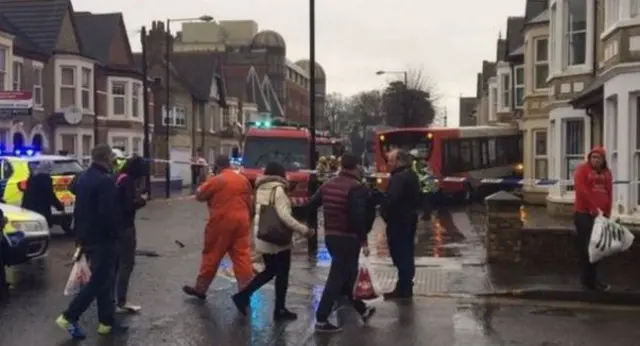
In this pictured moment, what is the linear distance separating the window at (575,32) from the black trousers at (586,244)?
11085mm

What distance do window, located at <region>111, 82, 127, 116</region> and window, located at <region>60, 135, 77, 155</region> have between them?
4.40m

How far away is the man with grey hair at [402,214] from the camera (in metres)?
10.6

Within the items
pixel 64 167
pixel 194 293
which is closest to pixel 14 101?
pixel 64 167

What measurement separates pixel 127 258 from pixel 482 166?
80.6 ft

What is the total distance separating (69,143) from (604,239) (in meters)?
31.9

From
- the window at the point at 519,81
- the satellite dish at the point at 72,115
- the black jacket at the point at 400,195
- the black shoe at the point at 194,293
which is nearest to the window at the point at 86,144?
the satellite dish at the point at 72,115

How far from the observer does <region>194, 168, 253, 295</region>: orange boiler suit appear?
1034 centimetres

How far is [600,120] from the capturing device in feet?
66.9

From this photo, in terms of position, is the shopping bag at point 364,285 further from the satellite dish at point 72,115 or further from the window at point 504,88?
the window at point 504,88

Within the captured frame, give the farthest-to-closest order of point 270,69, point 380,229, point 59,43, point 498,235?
point 270,69 < point 59,43 < point 380,229 < point 498,235

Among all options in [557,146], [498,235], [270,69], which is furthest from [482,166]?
[270,69]

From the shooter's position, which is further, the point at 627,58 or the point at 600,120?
the point at 600,120

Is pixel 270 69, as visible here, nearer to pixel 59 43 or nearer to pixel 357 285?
pixel 59 43

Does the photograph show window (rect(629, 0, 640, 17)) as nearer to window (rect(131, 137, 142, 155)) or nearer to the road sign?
the road sign
